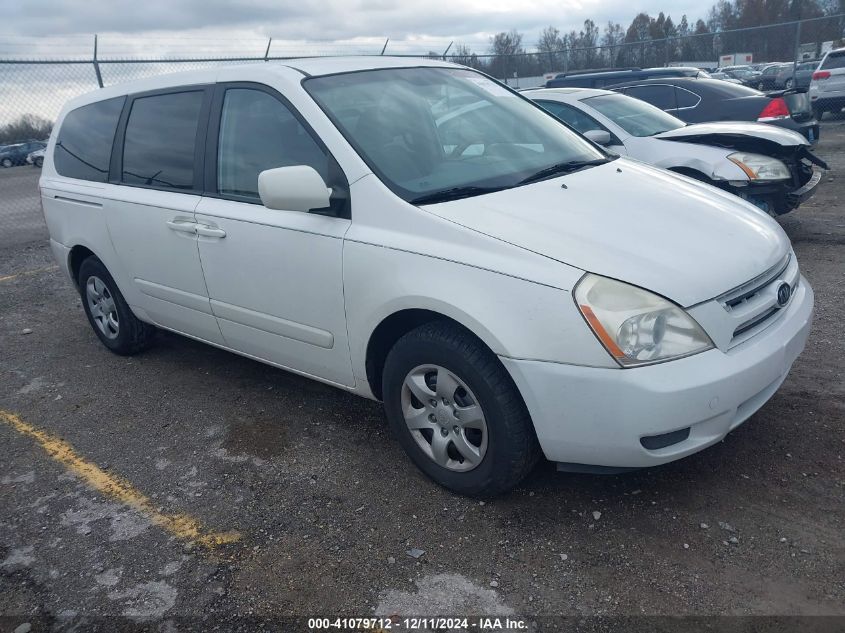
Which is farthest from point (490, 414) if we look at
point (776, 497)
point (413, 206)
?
point (776, 497)

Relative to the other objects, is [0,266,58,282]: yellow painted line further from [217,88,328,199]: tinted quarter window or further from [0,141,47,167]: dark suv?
[0,141,47,167]: dark suv

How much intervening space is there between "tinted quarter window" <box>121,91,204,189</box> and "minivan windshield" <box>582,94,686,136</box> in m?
4.59

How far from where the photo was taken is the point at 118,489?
3.46m

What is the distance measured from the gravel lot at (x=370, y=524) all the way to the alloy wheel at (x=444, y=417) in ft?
0.70

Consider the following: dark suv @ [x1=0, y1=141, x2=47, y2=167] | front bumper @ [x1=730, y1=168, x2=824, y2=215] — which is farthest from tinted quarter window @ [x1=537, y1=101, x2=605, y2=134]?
dark suv @ [x1=0, y1=141, x2=47, y2=167]

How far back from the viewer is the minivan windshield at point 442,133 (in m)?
3.23

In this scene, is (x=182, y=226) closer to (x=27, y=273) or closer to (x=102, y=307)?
(x=102, y=307)

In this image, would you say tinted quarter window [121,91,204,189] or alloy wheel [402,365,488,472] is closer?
alloy wheel [402,365,488,472]

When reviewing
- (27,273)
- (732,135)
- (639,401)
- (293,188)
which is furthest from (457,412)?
(27,273)

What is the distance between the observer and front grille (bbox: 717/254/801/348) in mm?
2684

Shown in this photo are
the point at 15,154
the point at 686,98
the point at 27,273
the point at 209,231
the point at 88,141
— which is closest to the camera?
the point at 209,231

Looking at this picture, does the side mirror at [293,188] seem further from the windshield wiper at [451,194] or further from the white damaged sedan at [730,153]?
the white damaged sedan at [730,153]

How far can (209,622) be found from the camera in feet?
8.27

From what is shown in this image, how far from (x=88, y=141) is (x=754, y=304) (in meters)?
4.33
